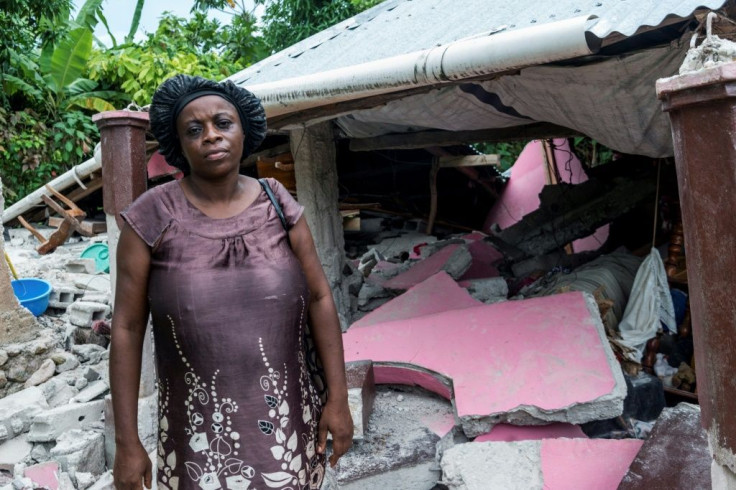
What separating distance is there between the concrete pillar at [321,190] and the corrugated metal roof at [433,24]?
0.64 metres

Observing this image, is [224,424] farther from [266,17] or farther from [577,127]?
[266,17]

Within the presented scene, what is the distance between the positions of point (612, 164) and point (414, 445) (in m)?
4.87

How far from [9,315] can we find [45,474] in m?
1.59

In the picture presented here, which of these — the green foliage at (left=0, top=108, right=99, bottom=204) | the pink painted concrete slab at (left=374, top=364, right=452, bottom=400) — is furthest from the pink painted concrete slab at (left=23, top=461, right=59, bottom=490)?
the green foliage at (left=0, top=108, right=99, bottom=204)

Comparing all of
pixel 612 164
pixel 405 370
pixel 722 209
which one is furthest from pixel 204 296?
pixel 612 164

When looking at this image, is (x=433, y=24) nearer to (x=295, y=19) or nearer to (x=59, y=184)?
(x=59, y=184)

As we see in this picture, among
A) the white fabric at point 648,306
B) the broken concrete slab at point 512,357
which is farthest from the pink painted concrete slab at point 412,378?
the white fabric at point 648,306

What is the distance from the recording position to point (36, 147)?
10.2 metres

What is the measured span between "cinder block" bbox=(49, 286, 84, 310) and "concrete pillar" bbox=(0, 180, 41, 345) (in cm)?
116

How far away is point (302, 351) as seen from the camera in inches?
70.6

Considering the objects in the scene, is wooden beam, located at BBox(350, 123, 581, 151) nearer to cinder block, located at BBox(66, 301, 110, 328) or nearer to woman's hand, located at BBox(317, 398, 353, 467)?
cinder block, located at BBox(66, 301, 110, 328)

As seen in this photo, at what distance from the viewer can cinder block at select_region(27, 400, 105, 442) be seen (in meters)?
3.96

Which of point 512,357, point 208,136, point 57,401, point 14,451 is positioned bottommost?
point 14,451

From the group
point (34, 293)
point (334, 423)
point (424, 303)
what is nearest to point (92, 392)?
point (34, 293)
